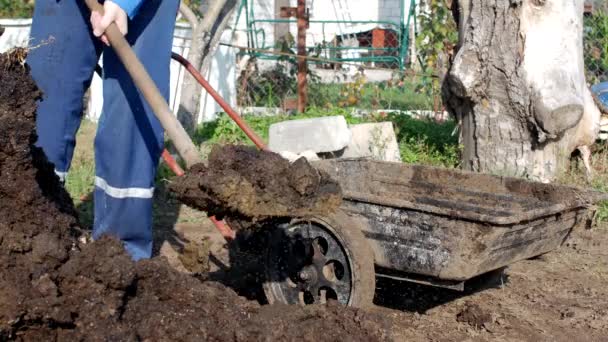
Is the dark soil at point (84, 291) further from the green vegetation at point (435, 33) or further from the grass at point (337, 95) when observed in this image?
the grass at point (337, 95)

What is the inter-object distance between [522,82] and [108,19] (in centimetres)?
357

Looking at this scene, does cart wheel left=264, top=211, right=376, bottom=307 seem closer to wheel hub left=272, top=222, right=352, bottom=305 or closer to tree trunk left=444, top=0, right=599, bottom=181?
wheel hub left=272, top=222, right=352, bottom=305

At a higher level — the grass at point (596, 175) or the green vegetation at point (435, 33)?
the green vegetation at point (435, 33)

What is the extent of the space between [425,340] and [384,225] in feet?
1.93

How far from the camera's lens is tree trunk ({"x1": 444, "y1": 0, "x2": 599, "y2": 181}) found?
6.57 metres

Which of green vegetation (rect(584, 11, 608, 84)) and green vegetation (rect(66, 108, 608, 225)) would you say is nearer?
green vegetation (rect(66, 108, 608, 225))

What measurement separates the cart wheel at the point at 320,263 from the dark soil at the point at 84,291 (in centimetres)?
64

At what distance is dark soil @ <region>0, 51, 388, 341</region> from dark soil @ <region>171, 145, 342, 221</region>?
32 centimetres

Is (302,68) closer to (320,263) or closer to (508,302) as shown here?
(508,302)

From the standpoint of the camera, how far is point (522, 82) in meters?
6.62

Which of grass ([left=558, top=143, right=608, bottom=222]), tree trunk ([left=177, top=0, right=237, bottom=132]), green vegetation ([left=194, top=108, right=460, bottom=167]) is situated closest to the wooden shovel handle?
grass ([left=558, top=143, right=608, bottom=222])

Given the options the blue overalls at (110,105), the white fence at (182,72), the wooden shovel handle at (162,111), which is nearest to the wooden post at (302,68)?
the white fence at (182,72)

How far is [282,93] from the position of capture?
11180 mm

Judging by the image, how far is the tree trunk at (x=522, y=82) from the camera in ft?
21.6
